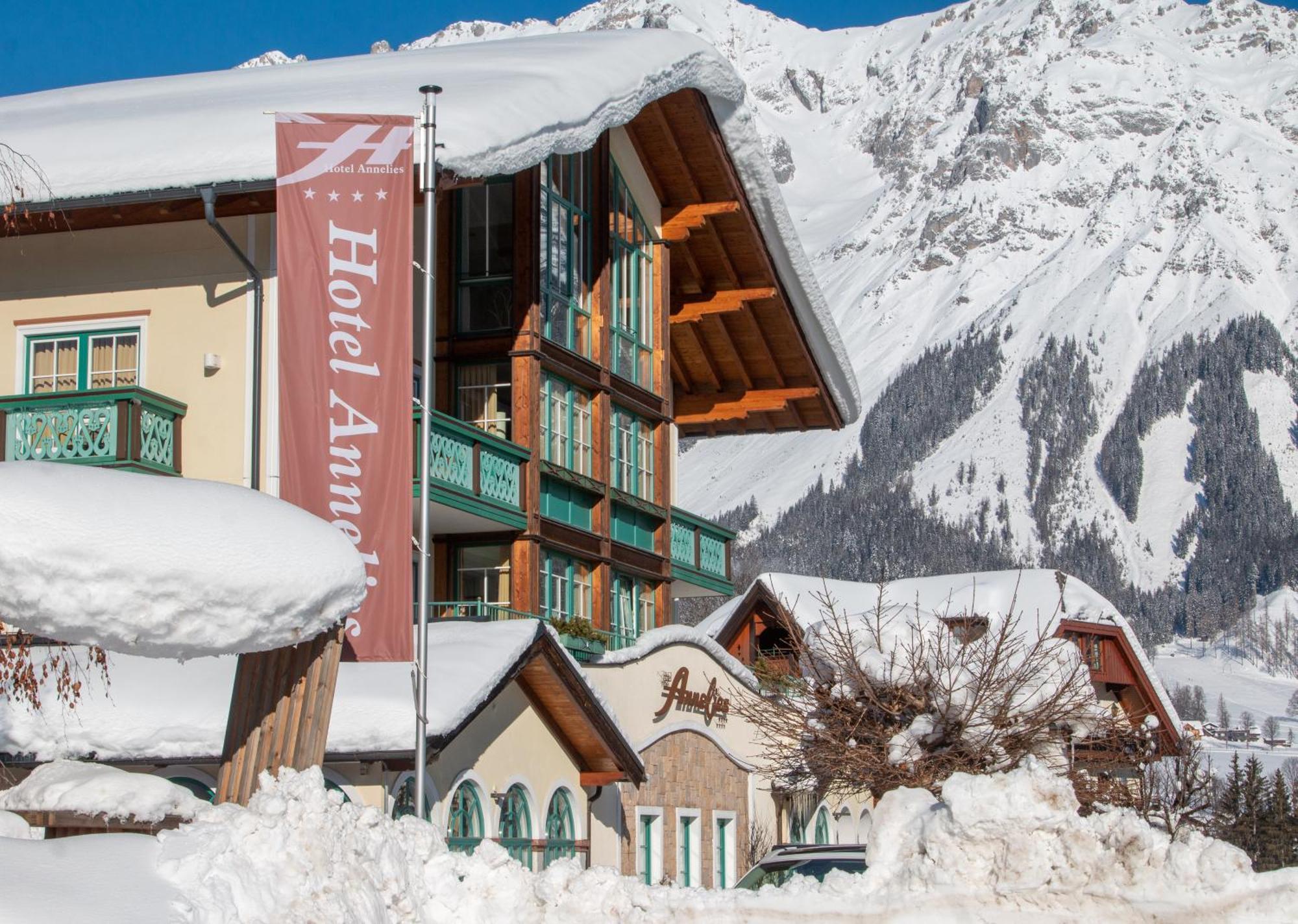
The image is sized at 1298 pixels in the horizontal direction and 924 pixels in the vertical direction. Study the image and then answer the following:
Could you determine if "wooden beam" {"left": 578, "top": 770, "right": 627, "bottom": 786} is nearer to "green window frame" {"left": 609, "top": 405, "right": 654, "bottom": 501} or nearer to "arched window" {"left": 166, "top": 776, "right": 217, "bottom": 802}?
"arched window" {"left": 166, "top": 776, "right": 217, "bottom": 802}

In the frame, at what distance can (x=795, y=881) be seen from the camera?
8156 mm

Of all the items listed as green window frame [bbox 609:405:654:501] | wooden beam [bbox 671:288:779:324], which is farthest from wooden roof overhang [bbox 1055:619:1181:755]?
green window frame [bbox 609:405:654:501]

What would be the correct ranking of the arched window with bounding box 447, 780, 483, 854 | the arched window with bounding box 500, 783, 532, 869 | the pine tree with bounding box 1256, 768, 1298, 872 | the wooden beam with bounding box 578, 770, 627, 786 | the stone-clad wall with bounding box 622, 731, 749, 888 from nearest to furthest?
the arched window with bounding box 447, 780, 483, 854, the arched window with bounding box 500, 783, 532, 869, the wooden beam with bounding box 578, 770, 627, 786, the stone-clad wall with bounding box 622, 731, 749, 888, the pine tree with bounding box 1256, 768, 1298, 872

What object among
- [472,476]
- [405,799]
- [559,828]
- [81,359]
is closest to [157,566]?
[405,799]

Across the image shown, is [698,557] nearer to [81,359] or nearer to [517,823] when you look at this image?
[517,823]

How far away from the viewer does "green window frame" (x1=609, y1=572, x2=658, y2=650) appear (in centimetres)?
2652

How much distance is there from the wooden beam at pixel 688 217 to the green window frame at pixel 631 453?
279cm

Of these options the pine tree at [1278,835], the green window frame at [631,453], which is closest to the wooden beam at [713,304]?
the green window frame at [631,453]

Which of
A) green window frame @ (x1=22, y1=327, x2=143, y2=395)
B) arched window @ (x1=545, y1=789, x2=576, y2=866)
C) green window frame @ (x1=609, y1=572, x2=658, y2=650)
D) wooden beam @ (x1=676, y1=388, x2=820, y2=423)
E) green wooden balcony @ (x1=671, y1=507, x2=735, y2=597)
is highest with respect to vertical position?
wooden beam @ (x1=676, y1=388, x2=820, y2=423)

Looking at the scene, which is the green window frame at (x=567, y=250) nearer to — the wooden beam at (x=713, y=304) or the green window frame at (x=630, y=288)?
the green window frame at (x=630, y=288)

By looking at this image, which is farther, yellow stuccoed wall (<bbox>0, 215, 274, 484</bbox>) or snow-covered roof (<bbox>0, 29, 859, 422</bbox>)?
yellow stuccoed wall (<bbox>0, 215, 274, 484</bbox>)

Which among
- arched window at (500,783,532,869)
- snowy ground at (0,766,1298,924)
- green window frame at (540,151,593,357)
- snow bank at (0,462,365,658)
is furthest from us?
green window frame at (540,151,593,357)

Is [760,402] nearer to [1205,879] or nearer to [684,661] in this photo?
[684,661]

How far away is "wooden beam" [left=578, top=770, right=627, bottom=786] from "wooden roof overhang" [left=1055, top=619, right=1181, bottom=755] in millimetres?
22519
